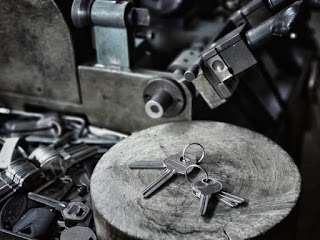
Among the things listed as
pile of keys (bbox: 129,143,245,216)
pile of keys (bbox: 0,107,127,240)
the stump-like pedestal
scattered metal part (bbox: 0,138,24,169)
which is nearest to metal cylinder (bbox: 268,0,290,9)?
the stump-like pedestal

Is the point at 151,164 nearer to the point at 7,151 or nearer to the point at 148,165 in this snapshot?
the point at 148,165

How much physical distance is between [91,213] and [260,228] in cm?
52

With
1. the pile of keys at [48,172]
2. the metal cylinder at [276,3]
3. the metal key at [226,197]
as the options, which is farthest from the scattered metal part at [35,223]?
the metal cylinder at [276,3]

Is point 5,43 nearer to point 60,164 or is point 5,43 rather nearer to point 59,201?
point 60,164

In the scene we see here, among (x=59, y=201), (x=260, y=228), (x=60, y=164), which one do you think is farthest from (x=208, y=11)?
(x=260, y=228)

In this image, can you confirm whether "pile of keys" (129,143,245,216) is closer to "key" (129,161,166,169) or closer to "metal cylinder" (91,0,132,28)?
"key" (129,161,166,169)

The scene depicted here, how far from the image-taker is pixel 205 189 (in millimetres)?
1264

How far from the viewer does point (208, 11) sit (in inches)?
96.6

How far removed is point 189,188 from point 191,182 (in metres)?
0.02

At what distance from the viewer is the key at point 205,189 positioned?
1.24m

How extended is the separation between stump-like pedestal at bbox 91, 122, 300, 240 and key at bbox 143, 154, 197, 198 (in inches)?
0.7

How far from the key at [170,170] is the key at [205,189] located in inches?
2.6

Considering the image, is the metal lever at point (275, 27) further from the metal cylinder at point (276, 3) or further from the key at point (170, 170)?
the key at point (170, 170)

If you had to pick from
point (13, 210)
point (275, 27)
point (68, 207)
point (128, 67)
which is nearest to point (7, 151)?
point (13, 210)
